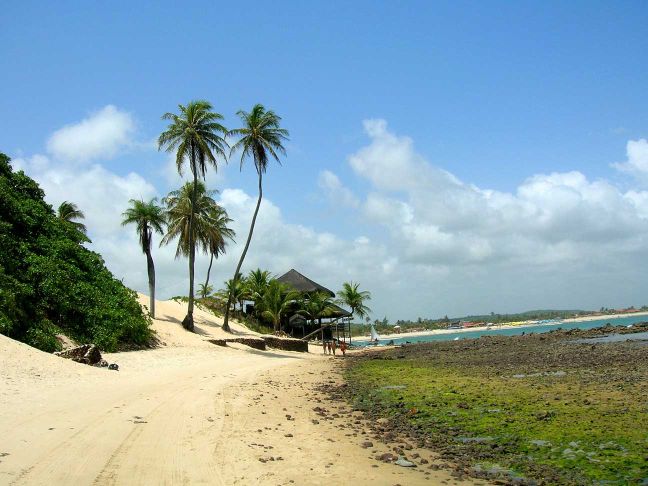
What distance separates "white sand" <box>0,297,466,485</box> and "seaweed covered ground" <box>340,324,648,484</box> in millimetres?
1292

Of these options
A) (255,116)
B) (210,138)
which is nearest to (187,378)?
(210,138)

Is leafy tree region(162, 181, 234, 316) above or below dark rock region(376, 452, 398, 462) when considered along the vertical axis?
above

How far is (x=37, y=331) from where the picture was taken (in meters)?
16.9

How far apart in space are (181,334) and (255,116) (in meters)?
16.0

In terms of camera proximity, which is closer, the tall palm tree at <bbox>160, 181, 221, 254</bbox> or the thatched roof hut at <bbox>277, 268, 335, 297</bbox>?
the tall palm tree at <bbox>160, 181, 221, 254</bbox>

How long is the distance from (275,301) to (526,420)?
35132 mm

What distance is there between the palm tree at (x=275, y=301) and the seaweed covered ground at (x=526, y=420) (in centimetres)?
2595

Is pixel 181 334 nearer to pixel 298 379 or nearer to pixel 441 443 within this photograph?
pixel 298 379

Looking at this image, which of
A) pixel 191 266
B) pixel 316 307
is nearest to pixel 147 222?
pixel 191 266

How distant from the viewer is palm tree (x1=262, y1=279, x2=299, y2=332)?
1744 inches

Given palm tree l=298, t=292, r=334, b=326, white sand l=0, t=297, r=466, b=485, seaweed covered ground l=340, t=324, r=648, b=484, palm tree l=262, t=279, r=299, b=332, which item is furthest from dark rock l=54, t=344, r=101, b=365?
palm tree l=298, t=292, r=334, b=326

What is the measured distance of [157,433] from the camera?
27.1ft

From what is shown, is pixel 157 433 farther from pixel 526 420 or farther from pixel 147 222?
pixel 147 222

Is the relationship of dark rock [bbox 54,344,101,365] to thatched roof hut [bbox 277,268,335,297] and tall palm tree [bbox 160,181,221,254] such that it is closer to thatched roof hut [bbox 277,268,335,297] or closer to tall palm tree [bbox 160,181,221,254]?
tall palm tree [bbox 160,181,221,254]
